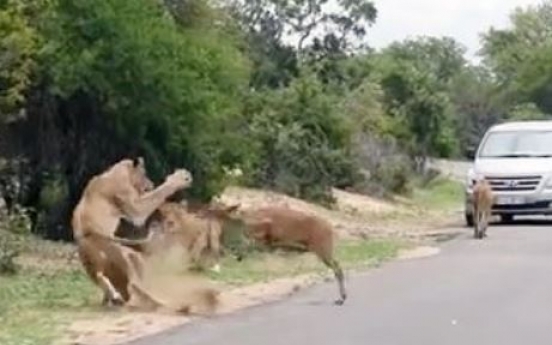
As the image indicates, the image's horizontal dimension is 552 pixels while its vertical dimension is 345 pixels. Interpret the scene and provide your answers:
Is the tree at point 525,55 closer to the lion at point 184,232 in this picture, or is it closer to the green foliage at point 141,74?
the green foliage at point 141,74

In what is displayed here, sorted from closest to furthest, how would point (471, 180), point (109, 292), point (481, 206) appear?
1. point (109, 292)
2. point (481, 206)
3. point (471, 180)

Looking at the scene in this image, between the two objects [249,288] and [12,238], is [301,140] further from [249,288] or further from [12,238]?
[249,288]

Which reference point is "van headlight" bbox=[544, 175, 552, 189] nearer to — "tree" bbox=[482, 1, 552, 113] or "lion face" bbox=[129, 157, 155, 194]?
"lion face" bbox=[129, 157, 155, 194]

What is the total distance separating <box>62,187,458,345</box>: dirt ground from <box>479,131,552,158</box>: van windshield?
6.84 feet

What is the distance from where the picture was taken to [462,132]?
3374 inches

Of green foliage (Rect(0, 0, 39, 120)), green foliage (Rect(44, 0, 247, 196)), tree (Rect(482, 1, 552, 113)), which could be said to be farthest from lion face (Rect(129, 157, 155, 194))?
tree (Rect(482, 1, 552, 113))

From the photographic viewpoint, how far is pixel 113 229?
16.4 m

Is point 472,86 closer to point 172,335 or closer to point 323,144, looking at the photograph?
point 323,144

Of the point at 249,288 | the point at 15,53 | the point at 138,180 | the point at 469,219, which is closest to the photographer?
the point at 138,180

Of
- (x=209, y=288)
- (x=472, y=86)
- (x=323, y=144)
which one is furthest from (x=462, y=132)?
(x=209, y=288)

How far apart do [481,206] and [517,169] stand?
3.98 metres

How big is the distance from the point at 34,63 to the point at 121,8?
5.03 feet

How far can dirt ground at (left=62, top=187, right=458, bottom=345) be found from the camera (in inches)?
561

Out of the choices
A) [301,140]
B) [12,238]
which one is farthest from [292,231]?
[301,140]
